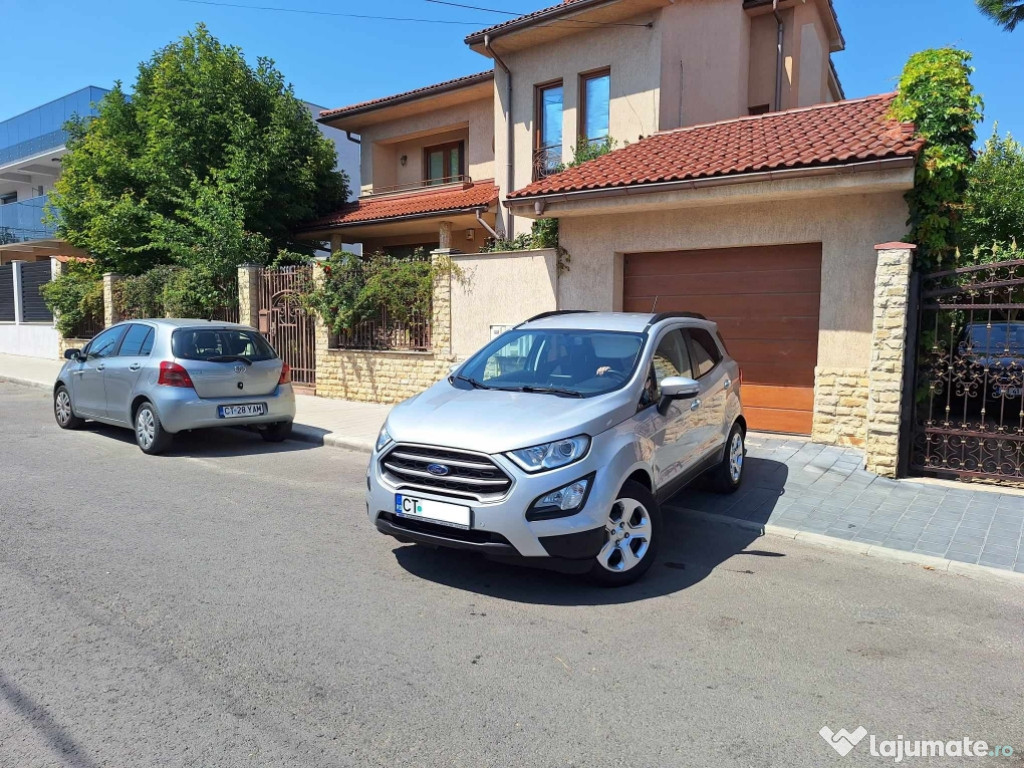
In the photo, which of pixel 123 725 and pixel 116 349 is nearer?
pixel 123 725

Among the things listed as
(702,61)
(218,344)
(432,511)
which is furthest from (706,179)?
(702,61)

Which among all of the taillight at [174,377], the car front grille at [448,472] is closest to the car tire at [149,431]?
the taillight at [174,377]

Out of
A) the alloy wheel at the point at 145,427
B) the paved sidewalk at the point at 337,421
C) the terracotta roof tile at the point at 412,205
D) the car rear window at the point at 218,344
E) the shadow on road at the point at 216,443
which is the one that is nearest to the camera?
the alloy wheel at the point at 145,427

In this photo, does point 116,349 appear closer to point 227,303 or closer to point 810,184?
point 227,303

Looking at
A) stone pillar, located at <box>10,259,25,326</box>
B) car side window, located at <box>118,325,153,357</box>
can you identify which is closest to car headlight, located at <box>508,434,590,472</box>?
car side window, located at <box>118,325,153,357</box>

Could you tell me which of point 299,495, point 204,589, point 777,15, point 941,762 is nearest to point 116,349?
point 299,495

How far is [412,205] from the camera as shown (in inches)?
701

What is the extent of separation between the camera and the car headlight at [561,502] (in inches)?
162

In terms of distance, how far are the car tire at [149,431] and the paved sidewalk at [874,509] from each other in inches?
232

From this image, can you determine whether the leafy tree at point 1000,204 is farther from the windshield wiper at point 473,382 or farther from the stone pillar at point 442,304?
the windshield wiper at point 473,382

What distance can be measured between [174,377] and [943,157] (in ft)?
30.0

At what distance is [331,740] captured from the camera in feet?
9.37

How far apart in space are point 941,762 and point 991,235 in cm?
1721

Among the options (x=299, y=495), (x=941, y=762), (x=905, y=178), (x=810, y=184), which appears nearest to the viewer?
(x=941, y=762)
